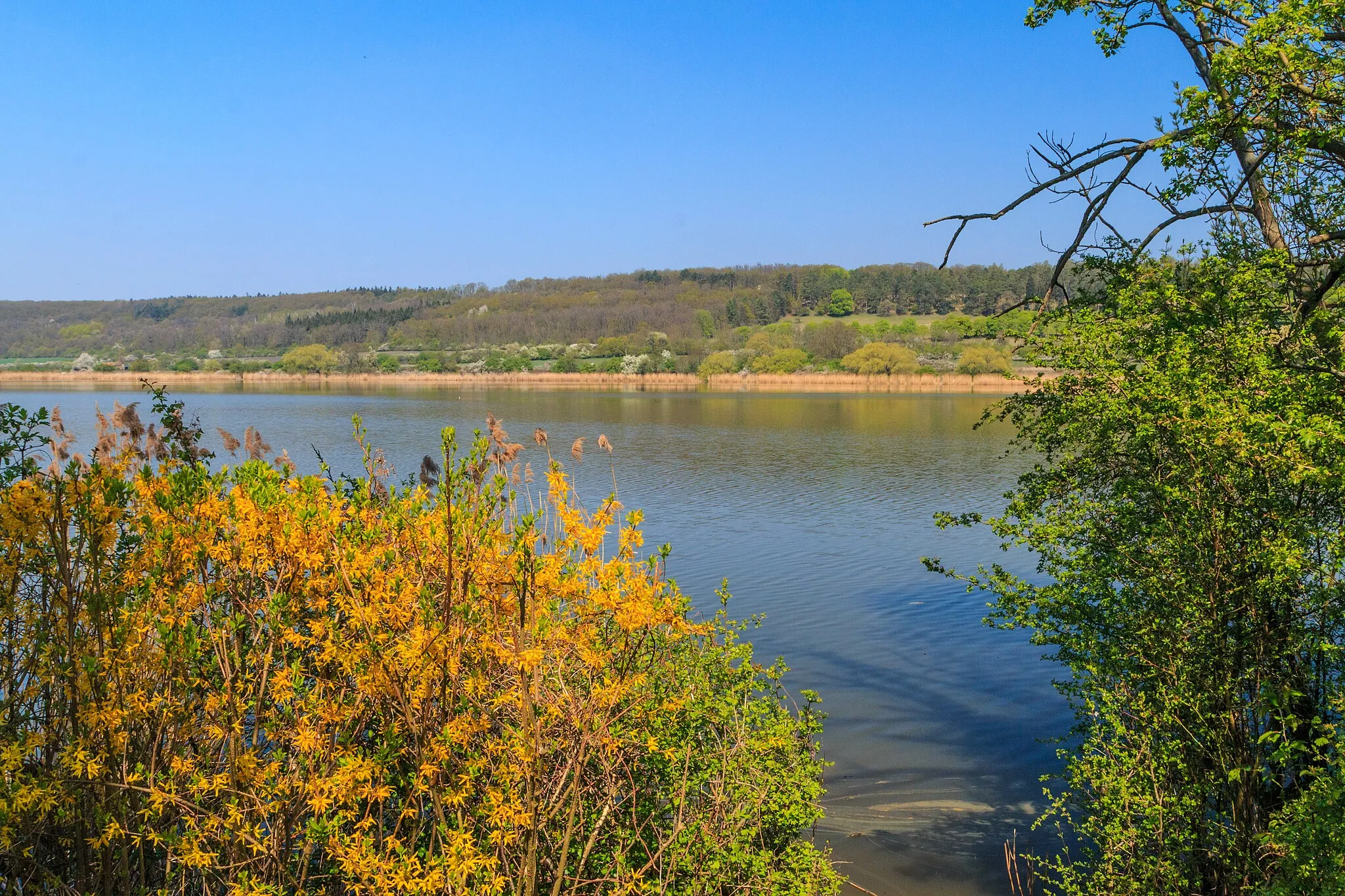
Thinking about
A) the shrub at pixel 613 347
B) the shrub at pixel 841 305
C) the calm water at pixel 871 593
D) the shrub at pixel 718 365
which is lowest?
the calm water at pixel 871 593

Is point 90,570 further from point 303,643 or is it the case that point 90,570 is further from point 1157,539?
point 1157,539

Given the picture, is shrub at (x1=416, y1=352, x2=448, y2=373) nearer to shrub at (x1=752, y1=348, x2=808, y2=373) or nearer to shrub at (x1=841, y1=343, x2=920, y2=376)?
shrub at (x1=752, y1=348, x2=808, y2=373)

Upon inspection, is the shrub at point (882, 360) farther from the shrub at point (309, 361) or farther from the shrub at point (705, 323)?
the shrub at point (309, 361)

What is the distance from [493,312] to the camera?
16925 cm

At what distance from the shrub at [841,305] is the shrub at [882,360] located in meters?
53.5

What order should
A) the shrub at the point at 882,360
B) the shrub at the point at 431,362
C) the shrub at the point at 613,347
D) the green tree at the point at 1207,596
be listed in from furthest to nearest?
the shrub at the point at 613,347 < the shrub at the point at 431,362 < the shrub at the point at 882,360 < the green tree at the point at 1207,596

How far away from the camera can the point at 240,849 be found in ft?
13.2

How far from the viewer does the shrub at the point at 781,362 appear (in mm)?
109812

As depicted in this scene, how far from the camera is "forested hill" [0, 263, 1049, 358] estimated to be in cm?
14838

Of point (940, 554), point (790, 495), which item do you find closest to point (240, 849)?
point (940, 554)

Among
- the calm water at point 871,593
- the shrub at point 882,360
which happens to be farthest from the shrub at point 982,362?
the calm water at point 871,593

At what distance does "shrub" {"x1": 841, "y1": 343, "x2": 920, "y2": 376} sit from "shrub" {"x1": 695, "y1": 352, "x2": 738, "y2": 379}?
12993 mm

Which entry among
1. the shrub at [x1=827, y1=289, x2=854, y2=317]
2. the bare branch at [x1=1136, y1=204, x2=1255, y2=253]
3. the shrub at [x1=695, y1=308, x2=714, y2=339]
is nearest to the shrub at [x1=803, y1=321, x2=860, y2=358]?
the shrub at [x1=695, y1=308, x2=714, y2=339]

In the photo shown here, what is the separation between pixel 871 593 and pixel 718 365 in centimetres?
9307
